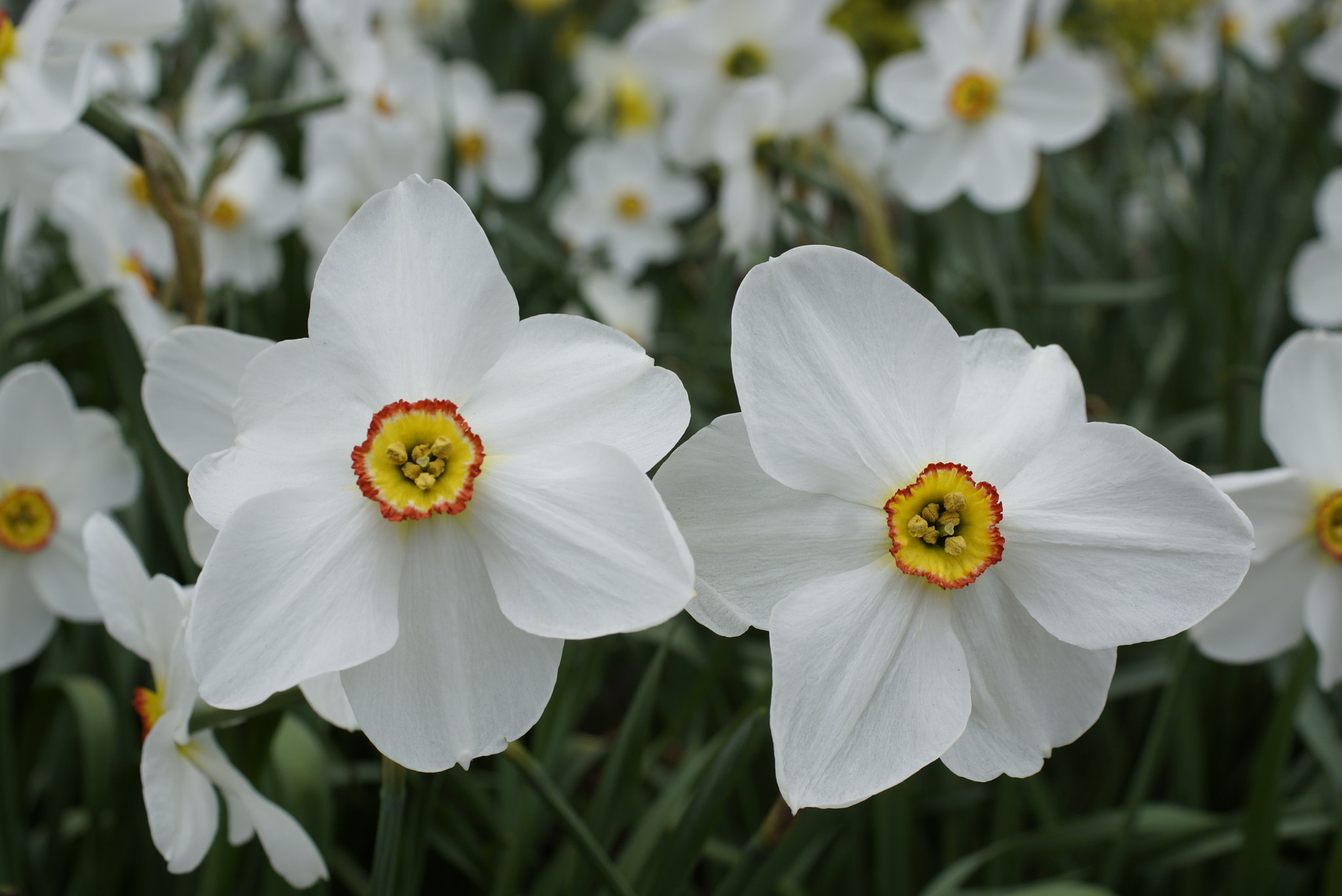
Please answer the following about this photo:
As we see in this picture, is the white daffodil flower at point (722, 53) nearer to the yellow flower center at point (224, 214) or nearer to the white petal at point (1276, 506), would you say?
the yellow flower center at point (224, 214)

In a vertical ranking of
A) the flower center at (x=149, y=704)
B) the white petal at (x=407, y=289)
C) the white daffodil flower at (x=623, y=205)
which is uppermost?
the white petal at (x=407, y=289)

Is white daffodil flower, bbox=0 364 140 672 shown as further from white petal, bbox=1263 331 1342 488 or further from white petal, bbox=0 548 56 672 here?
white petal, bbox=1263 331 1342 488

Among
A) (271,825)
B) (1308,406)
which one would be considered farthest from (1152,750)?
(271,825)

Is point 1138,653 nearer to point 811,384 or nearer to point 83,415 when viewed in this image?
point 811,384

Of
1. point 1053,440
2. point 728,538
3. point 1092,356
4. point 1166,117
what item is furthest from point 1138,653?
point 1166,117

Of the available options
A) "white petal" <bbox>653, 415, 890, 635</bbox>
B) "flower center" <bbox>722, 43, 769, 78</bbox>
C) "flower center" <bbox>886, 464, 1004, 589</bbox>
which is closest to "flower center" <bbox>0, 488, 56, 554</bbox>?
"white petal" <bbox>653, 415, 890, 635</bbox>

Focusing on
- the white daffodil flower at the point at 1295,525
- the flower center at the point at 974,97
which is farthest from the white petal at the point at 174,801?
the flower center at the point at 974,97

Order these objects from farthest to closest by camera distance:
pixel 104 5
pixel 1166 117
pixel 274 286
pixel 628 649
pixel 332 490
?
pixel 1166 117 → pixel 274 286 → pixel 628 649 → pixel 104 5 → pixel 332 490
